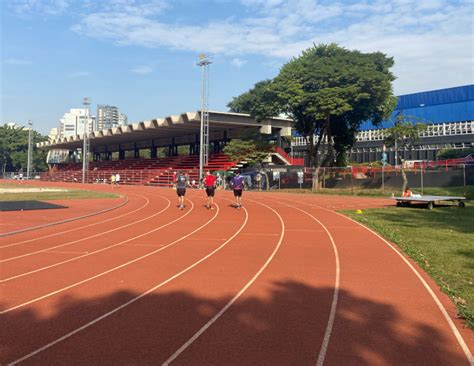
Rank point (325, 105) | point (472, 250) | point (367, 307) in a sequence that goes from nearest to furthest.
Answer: point (367, 307) → point (472, 250) → point (325, 105)

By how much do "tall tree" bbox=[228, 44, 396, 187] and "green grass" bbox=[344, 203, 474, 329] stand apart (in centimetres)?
1730

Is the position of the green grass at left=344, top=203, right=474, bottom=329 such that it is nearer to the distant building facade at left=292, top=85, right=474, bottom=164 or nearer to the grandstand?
the grandstand

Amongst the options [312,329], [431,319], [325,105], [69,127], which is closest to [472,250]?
[431,319]

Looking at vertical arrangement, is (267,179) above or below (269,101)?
below

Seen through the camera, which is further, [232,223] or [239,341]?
[232,223]

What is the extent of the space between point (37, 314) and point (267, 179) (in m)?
29.5

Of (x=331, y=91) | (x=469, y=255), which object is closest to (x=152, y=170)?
(x=331, y=91)

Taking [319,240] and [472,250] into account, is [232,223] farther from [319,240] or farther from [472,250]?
[472,250]

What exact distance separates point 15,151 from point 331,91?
247 feet

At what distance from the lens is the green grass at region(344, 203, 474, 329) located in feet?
18.8

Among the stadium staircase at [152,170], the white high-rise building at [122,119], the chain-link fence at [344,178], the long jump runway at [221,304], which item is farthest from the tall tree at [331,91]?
the white high-rise building at [122,119]

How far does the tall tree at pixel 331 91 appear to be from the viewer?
32000 millimetres

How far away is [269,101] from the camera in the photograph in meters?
36.5

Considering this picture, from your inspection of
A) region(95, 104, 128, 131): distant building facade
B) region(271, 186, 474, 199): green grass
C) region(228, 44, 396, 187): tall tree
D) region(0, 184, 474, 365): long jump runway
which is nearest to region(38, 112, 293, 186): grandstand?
region(228, 44, 396, 187): tall tree
